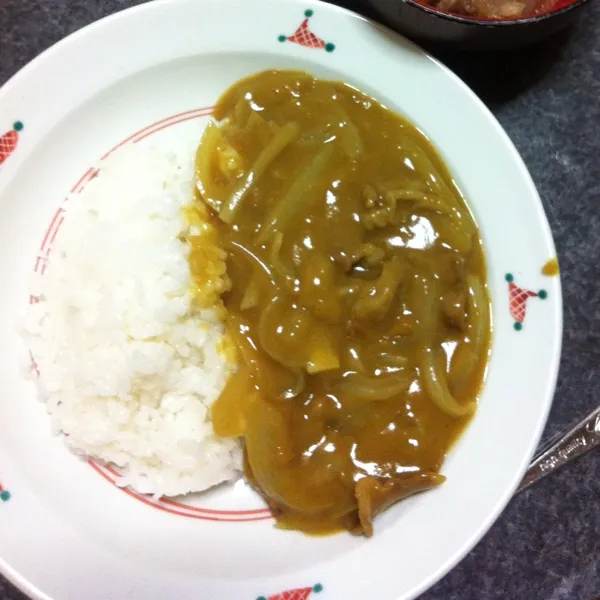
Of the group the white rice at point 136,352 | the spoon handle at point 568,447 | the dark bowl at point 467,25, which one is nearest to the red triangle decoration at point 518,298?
the spoon handle at point 568,447

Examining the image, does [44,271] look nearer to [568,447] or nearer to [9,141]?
[9,141]

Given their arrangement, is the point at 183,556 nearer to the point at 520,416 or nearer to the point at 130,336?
the point at 130,336

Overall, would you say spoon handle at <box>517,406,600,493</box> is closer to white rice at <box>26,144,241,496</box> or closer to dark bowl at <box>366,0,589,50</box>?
white rice at <box>26,144,241,496</box>

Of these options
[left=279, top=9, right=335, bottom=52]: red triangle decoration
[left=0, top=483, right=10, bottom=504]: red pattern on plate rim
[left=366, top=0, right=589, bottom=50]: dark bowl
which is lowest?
[left=0, top=483, right=10, bottom=504]: red pattern on plate rim

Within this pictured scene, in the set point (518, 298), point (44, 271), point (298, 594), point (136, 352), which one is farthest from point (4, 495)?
point (518, 298)

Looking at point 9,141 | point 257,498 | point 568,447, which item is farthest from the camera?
point 568,447

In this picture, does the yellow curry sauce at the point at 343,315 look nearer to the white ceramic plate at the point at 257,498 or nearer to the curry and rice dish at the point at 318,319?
the curry and rice dish at the point at 318,319

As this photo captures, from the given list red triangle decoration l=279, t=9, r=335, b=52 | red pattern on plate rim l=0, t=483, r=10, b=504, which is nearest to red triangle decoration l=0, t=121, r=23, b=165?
red triangle decoration l=279, t=9, r=335, b=52
